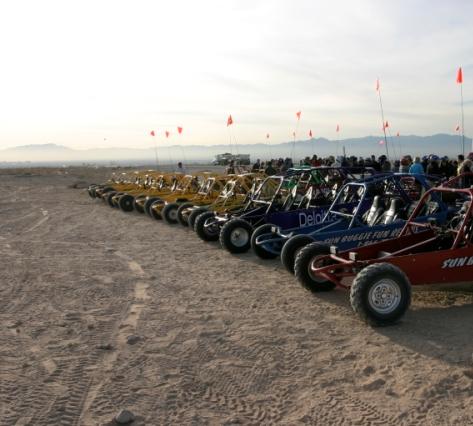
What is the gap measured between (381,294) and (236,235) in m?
4.05

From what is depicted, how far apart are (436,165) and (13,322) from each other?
10594mm

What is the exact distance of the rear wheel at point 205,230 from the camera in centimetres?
950

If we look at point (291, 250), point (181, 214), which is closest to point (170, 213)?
point (181, 214)

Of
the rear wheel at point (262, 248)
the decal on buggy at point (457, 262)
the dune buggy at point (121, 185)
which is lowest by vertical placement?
the rear wheel at point (262, 248)

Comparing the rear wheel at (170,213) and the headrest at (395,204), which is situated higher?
the headrest at (395,204)

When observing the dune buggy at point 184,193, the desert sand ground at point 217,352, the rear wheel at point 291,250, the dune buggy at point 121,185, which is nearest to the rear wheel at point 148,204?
the dune buggy at point 184,193

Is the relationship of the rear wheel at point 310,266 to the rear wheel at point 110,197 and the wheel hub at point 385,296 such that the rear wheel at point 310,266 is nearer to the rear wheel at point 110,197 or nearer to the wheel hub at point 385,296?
the wheel hub at point 385,296

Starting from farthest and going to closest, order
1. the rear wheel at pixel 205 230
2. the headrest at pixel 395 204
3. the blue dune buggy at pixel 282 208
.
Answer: the rear wheel at pixel 205 230 → the blue dune buggy at pixel 282 208 → the headrest at pixel 395 204

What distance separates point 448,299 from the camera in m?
5.51

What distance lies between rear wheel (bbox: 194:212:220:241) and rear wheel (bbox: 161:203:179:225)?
2.57 metres

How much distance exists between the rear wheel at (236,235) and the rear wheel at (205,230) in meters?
1.05

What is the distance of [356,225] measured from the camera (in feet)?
23.6

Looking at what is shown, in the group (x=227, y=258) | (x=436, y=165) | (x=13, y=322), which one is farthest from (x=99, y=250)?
(x=436, y=165)

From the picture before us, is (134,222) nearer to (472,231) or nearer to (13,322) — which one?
(13,322)
